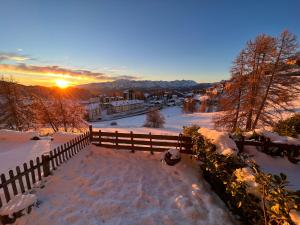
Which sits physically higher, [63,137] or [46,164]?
[46,164]

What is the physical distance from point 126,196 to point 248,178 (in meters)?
3.94

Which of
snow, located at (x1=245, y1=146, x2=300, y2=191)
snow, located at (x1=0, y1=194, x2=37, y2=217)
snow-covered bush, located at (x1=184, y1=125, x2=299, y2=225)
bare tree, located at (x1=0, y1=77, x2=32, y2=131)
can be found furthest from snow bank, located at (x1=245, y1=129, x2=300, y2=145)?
bare tree, located at (x1=0, y1=77, x2=32, y2=131)

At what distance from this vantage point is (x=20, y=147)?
11391 mm

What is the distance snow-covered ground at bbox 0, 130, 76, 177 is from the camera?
925cm

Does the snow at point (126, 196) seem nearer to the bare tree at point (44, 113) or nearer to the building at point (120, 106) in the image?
the bare tree at point (44, 113)

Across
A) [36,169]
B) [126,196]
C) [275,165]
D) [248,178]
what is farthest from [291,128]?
[36,169]

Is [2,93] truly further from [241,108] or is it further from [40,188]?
[241,108]

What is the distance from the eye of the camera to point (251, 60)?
53.1ft

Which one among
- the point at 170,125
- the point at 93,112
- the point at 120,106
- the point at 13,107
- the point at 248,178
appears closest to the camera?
the point at 248,178

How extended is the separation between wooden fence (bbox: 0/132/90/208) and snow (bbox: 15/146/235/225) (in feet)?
1.40

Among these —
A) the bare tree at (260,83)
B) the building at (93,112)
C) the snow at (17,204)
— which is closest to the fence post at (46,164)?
the snow at (17,204)

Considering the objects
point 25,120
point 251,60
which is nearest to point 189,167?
point 251,60

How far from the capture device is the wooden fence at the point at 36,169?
5724 mm

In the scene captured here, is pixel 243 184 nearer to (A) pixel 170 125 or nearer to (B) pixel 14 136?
(B) pixel 14 136
